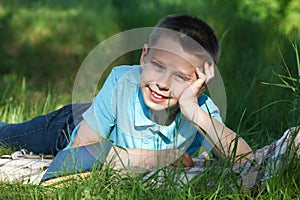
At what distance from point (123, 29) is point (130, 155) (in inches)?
142

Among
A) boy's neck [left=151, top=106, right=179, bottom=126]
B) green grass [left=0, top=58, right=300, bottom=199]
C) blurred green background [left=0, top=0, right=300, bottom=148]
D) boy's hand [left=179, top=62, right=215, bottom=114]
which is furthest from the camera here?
blurred green background [left=0, top=0, right=300, bottom=148]

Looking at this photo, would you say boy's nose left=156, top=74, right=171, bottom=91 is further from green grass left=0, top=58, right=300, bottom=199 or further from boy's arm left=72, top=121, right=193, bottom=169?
green grass left=0, top=58, right=300, bottom=199

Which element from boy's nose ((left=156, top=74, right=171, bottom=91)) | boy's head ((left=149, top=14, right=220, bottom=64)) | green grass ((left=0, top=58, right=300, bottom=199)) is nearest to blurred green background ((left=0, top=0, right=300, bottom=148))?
boy's head ((left=149, top=14, right=220, bottom=64))

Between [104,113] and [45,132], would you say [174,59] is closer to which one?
[104,113]

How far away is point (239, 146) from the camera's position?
2803mm

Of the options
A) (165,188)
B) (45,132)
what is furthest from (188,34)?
(45,132)

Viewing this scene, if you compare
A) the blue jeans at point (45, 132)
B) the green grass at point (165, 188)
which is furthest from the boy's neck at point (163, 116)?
the blue jeans at point (45, 132)

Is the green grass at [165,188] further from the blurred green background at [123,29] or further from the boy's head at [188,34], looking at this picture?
the blurred green background at [123,29]

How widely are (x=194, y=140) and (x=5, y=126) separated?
116 centimetres

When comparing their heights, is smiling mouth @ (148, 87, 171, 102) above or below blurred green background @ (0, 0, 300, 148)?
below

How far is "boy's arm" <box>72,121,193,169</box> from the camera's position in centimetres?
262

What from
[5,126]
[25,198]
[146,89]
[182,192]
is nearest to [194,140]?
[146,89]

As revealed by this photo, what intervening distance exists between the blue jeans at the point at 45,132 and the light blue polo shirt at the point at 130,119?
0.48 meters

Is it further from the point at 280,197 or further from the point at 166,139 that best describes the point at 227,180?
the point at 166,139
